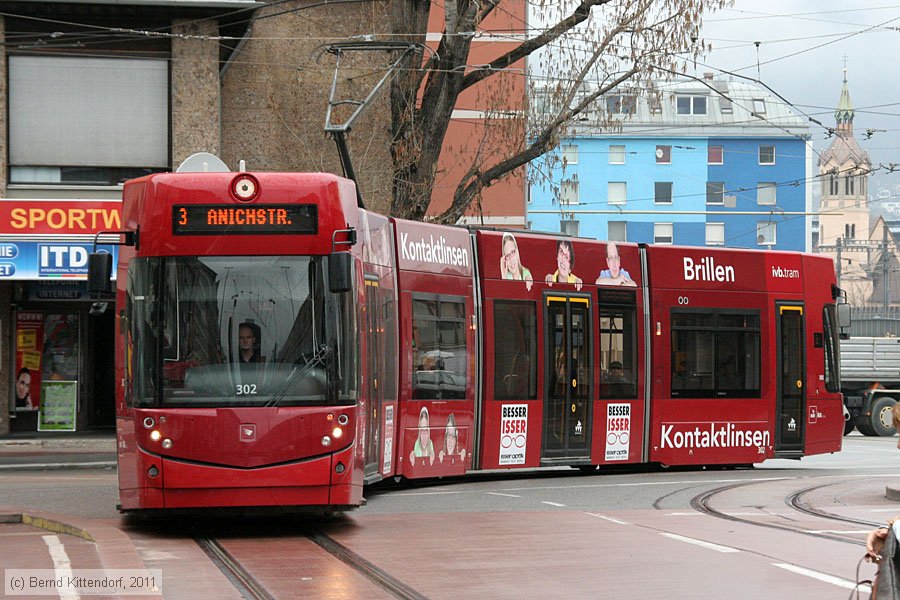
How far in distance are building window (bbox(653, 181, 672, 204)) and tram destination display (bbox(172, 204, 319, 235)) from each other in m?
72.4

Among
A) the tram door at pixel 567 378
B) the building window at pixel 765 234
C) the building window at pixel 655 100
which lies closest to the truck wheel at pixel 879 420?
the building window at pixel 655 100

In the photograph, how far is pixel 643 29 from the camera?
2431 centimetres

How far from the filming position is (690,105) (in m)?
85.9

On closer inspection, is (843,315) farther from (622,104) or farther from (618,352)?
(622,104)

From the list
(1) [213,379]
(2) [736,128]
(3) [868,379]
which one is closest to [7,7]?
(1) [213,379]

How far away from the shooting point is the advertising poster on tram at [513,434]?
59.8ft

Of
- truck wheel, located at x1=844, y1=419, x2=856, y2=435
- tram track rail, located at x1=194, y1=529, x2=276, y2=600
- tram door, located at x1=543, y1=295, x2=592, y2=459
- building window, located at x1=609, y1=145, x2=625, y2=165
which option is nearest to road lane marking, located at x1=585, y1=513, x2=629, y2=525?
tram track rail, located at x1=194, y1=529, x2=276, y2=600

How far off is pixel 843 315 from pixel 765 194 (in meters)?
63.3

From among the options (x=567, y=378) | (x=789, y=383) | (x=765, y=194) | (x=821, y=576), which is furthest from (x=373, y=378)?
(x=765, y=194)

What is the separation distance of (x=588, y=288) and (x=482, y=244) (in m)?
1.83

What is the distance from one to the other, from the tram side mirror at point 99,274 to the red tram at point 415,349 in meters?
0.17

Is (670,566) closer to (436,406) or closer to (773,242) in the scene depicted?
(436,406)

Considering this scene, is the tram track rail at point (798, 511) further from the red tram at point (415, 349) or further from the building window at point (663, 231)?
the building window at point (663, 231)

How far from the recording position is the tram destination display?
12281 millimetres
